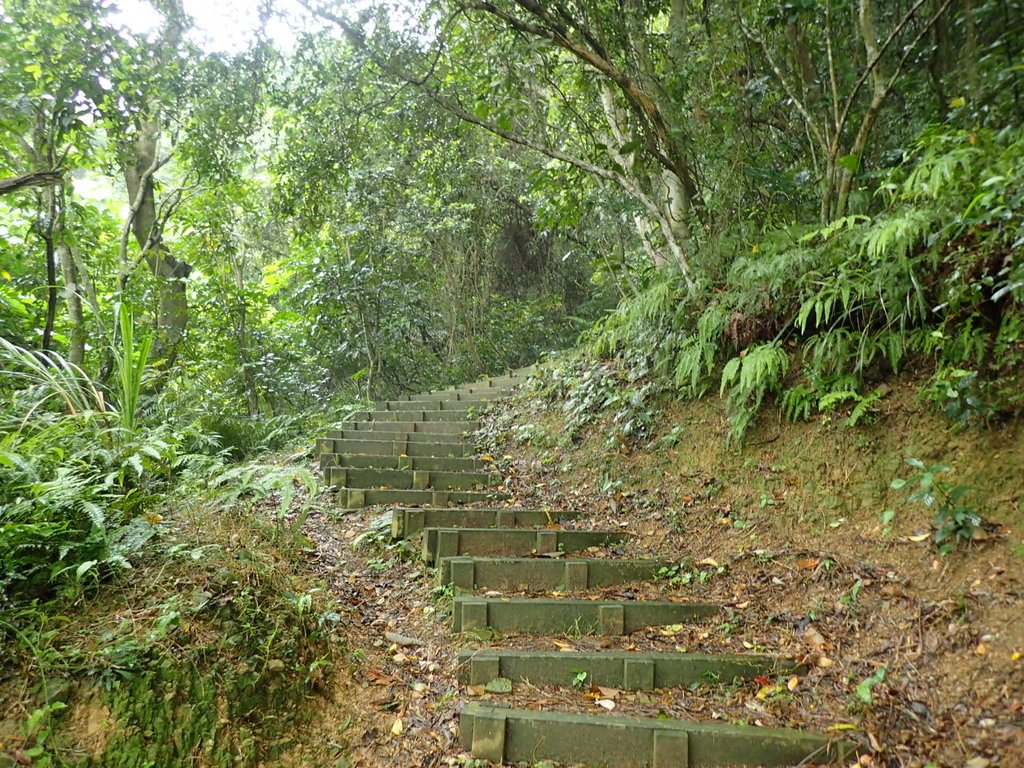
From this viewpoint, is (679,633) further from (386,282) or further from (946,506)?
(386,282)

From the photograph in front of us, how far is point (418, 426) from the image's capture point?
796 cm

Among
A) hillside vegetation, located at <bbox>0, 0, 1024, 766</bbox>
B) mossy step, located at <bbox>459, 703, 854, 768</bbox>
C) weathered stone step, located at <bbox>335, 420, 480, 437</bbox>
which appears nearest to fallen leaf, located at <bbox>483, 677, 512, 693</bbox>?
mossy step, located at <bbox>459, 703, 854, 768</bbox>

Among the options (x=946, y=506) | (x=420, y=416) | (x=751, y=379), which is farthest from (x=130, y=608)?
(x=420, y=416)

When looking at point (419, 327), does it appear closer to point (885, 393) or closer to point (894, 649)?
point (885, 393)

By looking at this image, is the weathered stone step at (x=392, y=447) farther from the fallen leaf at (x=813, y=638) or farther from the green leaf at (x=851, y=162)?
the green leaf at (x=851, y=162)

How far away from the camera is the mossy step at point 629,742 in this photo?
8.66ft

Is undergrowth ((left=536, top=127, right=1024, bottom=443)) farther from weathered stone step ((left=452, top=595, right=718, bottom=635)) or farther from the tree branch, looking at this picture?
the tree branch

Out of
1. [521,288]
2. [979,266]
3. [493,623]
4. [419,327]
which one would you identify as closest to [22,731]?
[493,623]

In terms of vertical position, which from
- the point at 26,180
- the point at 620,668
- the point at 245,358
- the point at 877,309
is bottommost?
the point at 620,668

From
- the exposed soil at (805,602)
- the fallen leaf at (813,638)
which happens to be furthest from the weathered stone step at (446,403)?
the fallen leaf at (813,638)

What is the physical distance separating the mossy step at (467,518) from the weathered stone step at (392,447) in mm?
1960

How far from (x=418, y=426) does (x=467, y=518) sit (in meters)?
3.29

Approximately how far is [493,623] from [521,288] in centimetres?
1044

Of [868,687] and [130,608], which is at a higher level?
[130,608]
